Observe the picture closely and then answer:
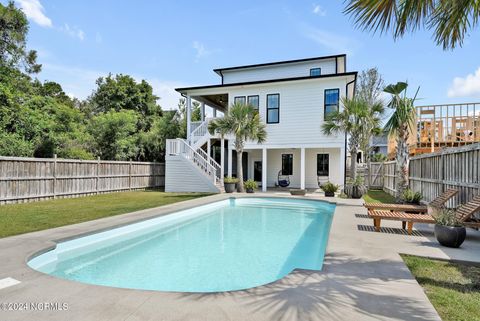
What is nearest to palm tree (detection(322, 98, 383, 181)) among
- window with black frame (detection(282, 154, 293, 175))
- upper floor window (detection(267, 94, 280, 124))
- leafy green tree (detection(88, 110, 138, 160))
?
upper floor window (detection(267, 94, 280, 124))

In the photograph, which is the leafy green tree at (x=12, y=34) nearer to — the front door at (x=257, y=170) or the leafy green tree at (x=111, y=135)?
the leafy green tree at (x=111, y=135)

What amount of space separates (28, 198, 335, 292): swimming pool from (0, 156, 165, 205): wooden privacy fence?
6.77 metres

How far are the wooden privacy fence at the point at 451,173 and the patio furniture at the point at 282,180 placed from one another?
812 cm

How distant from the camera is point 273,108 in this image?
1711 centimetres

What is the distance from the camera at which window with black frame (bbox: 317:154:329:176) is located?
18656mm

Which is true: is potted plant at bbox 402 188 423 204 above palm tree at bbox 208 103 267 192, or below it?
below

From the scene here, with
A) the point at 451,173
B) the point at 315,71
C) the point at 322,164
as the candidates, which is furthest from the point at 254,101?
the point at 451,173

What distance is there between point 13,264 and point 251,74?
18.8 m

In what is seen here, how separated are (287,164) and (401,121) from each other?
957 cm

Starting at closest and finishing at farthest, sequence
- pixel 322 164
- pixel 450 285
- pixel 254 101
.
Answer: pixel 450 285, pixel 254 101, pixel 322 164

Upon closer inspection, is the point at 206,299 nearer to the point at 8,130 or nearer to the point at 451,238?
the point at 451,238

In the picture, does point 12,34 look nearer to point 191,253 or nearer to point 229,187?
point 229,187

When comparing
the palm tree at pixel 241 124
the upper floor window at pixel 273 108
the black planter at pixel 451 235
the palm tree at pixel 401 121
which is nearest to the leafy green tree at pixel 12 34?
the palm tree at pixel 241 124

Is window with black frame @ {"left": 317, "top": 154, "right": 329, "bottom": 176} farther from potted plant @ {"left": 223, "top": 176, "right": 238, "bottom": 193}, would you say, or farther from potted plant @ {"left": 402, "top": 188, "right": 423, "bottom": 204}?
potted plant @ {"left": 402, "top": 188, "right": 423, "bottom": 204}
